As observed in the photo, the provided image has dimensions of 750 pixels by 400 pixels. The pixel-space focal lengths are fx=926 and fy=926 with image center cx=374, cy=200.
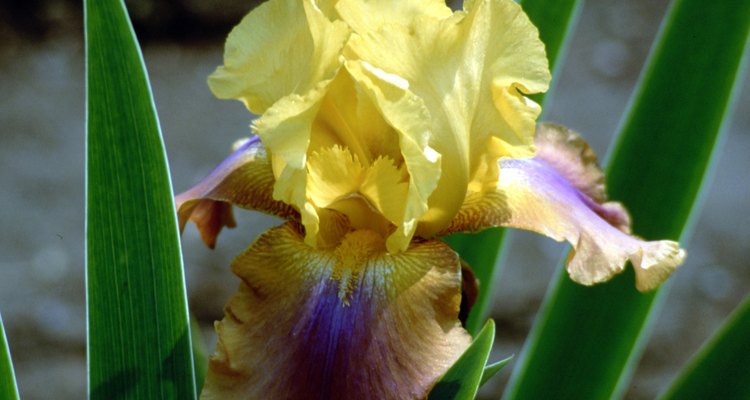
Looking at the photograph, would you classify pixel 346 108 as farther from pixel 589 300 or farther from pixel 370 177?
pixel 589 300

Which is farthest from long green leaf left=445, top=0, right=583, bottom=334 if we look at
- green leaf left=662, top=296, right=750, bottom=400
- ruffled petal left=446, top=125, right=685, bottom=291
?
green leaf left=662, top=296, right=750, bottom=400

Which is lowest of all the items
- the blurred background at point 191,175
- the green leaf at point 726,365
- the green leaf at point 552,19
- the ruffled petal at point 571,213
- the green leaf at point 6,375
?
the blurred background at point 191,175

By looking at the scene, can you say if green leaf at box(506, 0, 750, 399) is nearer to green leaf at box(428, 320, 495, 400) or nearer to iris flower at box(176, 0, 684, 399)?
iris flower at box(176, 0, 684, 399)

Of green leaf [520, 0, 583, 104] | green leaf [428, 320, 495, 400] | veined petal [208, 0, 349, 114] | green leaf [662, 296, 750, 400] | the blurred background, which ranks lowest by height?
the blurred background

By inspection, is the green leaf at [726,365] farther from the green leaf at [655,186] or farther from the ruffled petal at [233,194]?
the ruffled petal at [233,194]

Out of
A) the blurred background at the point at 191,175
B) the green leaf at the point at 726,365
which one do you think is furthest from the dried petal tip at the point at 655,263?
the blurred background at the point at 191,175

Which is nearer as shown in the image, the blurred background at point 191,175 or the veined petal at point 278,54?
the veined petal at point 278,54
